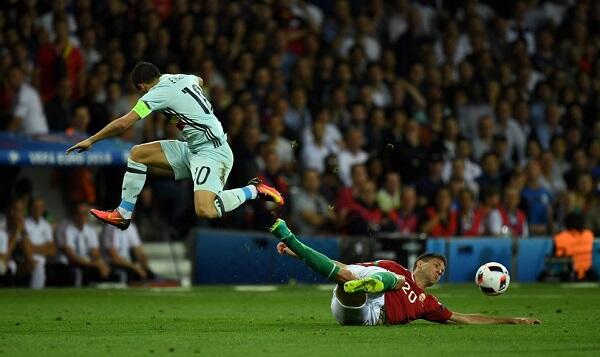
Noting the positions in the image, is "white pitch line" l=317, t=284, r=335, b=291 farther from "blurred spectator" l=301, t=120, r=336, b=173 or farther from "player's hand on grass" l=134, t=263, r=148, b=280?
"player's hand on grass" l=134, t=263, r=148, b=280

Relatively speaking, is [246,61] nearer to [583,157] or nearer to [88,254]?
[88,254]

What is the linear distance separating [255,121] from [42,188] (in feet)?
11.2

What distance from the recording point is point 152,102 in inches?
533

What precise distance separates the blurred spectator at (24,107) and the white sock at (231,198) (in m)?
6.36

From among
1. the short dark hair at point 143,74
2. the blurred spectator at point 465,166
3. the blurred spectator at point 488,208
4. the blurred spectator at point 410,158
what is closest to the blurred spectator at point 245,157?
the blurred spectator at point 410,158

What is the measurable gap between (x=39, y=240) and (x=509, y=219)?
7654 millimetres

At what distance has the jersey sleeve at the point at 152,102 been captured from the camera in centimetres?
1333

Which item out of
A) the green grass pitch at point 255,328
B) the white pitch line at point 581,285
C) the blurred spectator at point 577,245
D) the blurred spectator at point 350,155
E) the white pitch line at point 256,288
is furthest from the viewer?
the blurred spectator at point 350,155

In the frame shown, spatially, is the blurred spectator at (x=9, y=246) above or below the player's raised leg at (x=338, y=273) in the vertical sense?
above

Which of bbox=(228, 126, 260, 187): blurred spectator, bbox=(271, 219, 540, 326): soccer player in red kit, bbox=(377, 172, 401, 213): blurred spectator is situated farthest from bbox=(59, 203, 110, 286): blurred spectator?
bbox=(271, 219, 540, 326): soccer player in red kit

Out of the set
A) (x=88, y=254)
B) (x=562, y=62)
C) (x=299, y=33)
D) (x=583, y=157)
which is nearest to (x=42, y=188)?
(x=88, y=254)

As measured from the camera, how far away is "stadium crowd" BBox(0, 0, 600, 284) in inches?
808

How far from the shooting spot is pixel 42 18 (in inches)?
A: 835

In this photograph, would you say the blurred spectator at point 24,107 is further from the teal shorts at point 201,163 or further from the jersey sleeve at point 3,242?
the teal shorts at point 201,163
